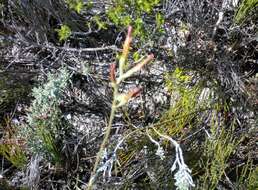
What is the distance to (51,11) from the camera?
2.15 meters

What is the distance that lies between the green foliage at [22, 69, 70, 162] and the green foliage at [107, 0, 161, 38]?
0.38 metres

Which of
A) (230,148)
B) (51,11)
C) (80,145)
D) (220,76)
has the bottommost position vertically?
(80,145)

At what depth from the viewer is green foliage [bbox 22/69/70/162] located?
6.41 feet

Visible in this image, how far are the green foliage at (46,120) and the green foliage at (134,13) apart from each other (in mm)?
380

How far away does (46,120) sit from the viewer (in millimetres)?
1973

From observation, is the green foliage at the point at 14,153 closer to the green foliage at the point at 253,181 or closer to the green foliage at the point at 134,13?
the green foliage at the point at 134,13

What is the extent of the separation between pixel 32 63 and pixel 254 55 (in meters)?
1.13

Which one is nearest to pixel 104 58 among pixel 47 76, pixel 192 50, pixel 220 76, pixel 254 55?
pixel 47 76

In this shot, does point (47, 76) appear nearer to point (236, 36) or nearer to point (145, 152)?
point (145, 152)

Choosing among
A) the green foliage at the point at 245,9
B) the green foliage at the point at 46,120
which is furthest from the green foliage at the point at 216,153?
the green foliage at the point at 46,120

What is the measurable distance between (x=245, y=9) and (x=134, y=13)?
51 centimetres

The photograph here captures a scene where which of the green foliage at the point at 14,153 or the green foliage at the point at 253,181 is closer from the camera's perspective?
the green foliage at the point at 253,181

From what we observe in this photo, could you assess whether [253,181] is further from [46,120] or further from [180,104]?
[46,120]

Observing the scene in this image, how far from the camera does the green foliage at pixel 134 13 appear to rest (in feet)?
6.07
